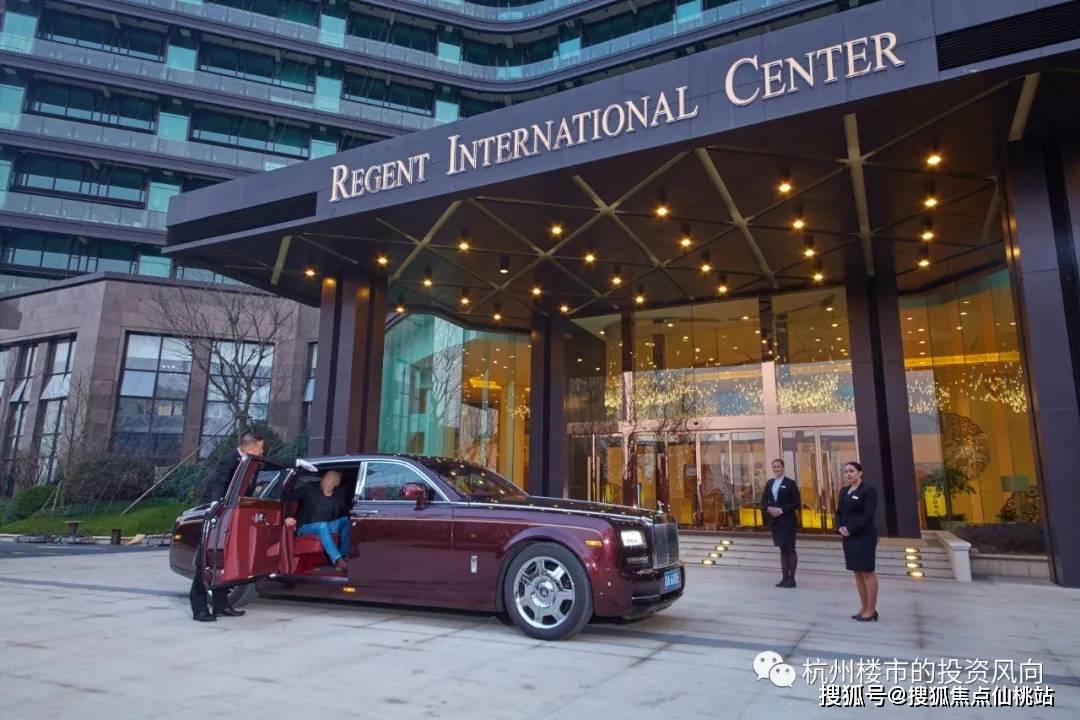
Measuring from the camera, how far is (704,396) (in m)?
19.4

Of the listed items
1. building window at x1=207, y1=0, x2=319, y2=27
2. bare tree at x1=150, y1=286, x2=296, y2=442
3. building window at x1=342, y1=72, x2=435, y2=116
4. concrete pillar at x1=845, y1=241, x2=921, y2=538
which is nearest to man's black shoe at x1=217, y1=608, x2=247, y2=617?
concrete pillar at x1=845, y1=241, x2=921, y2=538

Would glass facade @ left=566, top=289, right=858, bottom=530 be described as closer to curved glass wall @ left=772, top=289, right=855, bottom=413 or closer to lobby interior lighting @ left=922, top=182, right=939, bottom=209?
curved glass wall @ left=772, top=289, right=855, bottom=413

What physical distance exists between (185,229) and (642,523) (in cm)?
1247

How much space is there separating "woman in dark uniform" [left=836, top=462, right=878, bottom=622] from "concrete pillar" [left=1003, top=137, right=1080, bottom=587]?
439cm

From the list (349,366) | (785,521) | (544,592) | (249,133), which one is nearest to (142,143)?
(249,133)

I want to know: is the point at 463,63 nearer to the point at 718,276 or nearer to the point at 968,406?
the point at 718,276

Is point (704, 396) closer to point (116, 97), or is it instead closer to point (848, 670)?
point (848, 670)

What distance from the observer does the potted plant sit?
52.7ft

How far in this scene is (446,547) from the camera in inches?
237

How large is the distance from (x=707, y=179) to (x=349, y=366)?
8839 millimetres

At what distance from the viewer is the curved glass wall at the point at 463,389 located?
67.8ft

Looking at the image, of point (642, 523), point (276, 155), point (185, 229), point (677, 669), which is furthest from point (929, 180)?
point (276, 155)

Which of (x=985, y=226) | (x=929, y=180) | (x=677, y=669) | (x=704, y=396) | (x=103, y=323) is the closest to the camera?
(x=677, y=669)

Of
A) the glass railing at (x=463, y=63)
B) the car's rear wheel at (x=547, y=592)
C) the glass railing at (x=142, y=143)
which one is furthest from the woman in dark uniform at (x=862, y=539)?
the glass railing at (x=142, y=143)
